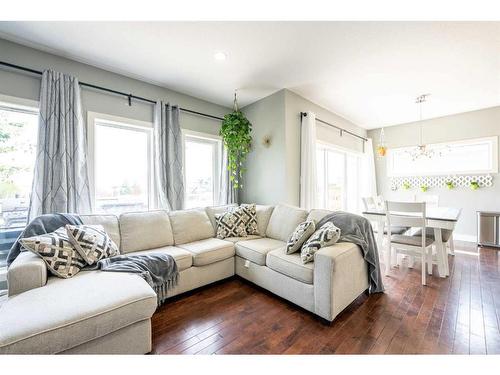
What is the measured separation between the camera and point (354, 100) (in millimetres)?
3619

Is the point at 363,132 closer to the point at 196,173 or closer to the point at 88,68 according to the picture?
the point at 196,173

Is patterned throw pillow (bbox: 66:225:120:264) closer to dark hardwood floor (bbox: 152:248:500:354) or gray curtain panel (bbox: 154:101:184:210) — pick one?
dark hardwood floor (bbox: 152:248:500:354)

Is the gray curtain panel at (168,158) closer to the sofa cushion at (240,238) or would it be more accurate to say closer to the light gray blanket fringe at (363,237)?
the sofa cushion at (240,238)

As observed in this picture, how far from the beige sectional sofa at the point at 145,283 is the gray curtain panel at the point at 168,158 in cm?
34

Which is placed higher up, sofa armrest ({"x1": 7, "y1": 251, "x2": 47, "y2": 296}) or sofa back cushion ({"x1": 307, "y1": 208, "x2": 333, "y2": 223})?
sofa back cushion ({"x1": 307, "y1": 208, "x2": 333, "y2": 223})

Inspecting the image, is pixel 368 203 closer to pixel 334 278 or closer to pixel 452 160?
pixel 334 278

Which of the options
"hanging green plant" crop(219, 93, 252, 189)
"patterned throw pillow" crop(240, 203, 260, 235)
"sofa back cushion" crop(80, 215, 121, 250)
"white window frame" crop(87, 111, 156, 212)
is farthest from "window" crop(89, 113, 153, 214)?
"patterned throw pillow" crop(240, 203, 260, 235)

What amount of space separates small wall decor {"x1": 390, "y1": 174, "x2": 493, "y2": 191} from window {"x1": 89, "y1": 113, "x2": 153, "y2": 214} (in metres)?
5.40

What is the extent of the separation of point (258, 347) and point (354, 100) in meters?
3.81

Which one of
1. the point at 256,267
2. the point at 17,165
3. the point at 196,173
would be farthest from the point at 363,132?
the point at 17,165

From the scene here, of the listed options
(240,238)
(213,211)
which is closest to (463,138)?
(240,238)

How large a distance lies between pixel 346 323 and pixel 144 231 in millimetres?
2225

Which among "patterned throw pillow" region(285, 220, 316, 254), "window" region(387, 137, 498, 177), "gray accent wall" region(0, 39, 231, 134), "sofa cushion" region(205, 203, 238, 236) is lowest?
"patterned throw pillow" region(285, 220, 316, 254)

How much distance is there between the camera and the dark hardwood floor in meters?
1.49
